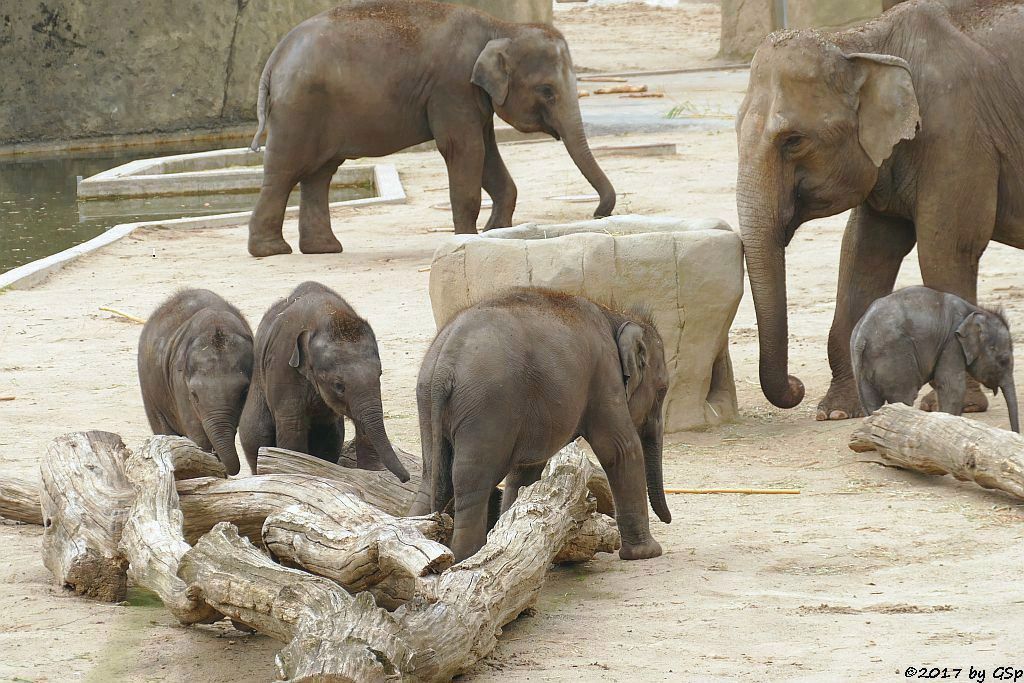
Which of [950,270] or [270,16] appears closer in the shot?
[950,270]

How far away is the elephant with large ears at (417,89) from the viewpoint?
1081 centimetres

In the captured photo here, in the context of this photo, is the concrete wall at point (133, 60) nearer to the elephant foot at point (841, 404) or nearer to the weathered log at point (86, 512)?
the elephant foot at point (841, 404)

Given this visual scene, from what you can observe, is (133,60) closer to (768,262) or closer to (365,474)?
(768,262)

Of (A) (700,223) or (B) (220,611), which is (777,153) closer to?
(A) (700,223)

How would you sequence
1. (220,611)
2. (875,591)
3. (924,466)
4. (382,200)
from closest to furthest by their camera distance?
(220,611), (875,591), (924,466), (382,200)

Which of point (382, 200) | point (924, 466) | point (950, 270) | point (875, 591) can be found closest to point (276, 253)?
point (382, 200)

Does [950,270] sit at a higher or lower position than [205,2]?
lower

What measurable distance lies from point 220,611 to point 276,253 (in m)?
7.96

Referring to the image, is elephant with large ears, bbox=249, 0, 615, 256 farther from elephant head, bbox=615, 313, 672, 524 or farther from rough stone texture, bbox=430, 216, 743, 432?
elephant head, bbox=615, 313, 672, 524

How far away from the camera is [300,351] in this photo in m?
4.80

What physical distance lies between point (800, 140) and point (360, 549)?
11.6ft

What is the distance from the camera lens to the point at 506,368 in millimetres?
4211

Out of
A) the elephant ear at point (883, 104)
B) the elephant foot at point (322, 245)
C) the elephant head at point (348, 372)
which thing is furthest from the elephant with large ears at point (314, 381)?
the elephant foot at point (322, 245)

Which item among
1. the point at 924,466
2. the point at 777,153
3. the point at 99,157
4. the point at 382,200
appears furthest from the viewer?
the point at 99,157
